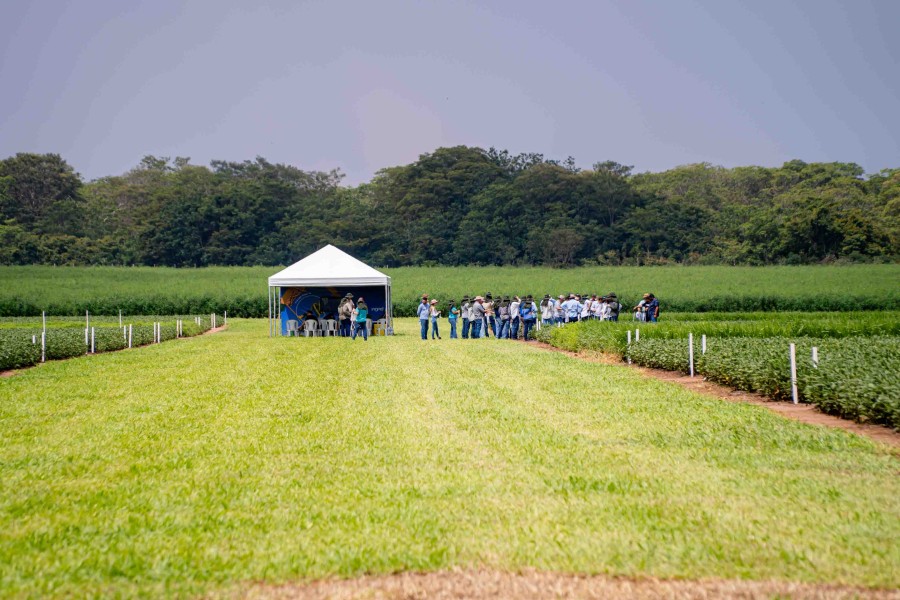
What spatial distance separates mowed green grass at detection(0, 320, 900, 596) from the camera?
598cm

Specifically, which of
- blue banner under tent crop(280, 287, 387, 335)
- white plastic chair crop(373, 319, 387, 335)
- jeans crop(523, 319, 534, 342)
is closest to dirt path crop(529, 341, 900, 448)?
jeans crop(523, 319, 534, 342)

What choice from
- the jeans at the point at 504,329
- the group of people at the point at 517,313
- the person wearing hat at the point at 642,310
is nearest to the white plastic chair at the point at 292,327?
the group of people at the point at 517,313

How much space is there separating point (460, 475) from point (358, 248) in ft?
264

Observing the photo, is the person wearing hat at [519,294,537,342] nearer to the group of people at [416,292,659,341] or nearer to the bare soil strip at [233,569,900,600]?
the group of people at [416,292,659,341]

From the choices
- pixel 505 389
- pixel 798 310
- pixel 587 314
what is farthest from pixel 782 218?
pixel 505 389

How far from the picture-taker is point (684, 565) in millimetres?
5883

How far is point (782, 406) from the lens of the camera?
1405cm

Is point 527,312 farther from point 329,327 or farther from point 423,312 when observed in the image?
point 329,327

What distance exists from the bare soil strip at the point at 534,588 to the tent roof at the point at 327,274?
28.2 meters

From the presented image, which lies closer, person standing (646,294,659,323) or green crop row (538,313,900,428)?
green crop row (538,313,900,428)

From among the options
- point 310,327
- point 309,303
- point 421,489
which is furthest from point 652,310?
point 421,489

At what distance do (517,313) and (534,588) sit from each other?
2748 centimetres

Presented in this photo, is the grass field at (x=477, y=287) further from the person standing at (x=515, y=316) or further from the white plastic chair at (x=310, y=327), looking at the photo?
the person standing at (x=515, y=316)

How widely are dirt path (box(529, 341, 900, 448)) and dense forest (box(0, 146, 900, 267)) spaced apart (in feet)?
219
